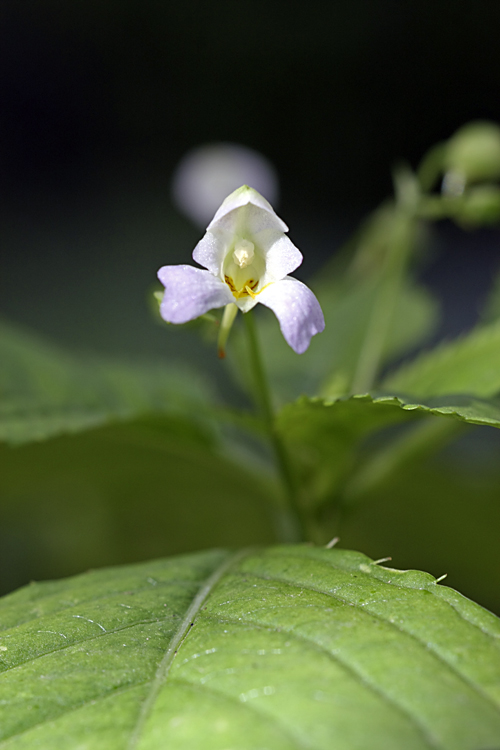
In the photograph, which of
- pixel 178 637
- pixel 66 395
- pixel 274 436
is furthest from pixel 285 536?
pixel 178 637

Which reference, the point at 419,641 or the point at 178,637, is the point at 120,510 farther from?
the point at 419,641

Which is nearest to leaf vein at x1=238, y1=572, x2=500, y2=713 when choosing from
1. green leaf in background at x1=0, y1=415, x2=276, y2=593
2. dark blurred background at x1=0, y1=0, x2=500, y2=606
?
green leaf in background at x1=0, y1=415, x2=276, y2=593

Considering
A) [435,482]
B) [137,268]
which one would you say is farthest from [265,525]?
[137,268]

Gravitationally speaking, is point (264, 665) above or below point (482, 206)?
below

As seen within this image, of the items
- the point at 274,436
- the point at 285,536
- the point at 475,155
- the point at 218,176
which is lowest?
the point at 285,536

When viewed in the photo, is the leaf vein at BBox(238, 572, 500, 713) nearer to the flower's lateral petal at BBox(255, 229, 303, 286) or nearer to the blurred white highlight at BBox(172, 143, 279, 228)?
the flower's lateral petal at BBox(255, 229, 303, 286)

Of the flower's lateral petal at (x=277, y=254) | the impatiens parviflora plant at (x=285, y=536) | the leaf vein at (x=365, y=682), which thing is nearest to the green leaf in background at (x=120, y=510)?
the impatiens parviflora plant at (x=285, y=536)

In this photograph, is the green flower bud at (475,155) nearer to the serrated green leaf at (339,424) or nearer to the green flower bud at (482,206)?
the green flower bud at (482,206)

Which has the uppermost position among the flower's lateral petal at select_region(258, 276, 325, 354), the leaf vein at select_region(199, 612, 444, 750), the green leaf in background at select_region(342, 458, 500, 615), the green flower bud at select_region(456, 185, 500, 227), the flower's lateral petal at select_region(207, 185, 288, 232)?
the green flower bud at select_region(456, 185, 500, 227)
